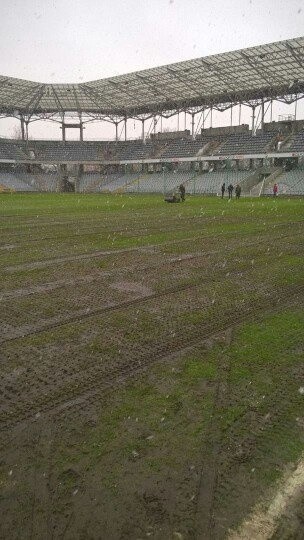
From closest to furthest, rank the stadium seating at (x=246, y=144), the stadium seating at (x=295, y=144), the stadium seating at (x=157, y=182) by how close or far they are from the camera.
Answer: the stadium seating at (x=295, y=144) < the stadium seating at (x=246, y=144) < the stadium seating at (x=157, y=182)

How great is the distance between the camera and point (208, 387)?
436 centimetres

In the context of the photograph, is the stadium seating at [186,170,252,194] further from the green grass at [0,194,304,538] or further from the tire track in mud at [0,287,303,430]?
the tire track in mud at [0,287,303,430]

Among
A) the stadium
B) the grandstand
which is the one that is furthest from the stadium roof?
the stadium

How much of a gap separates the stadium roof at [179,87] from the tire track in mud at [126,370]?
36935 millimetres

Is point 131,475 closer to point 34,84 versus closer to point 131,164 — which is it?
point 34,84

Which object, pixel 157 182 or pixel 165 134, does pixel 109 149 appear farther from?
pixel 157 182

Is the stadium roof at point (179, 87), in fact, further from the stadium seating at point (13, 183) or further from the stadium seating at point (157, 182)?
the stadium seating at point (157, 182)

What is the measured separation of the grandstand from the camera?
149ft

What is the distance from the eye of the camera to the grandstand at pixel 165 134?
1786 inches

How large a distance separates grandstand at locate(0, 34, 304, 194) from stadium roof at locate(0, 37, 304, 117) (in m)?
→ 0.11

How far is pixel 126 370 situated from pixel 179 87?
52.9 metres

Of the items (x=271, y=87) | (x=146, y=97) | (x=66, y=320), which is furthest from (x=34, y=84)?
(x=66, y=320)

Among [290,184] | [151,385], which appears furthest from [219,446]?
[290,184]

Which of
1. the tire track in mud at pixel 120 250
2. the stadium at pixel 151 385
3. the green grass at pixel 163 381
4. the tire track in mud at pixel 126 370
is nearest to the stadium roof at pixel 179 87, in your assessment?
the tire track in mud at pixel 120 250
